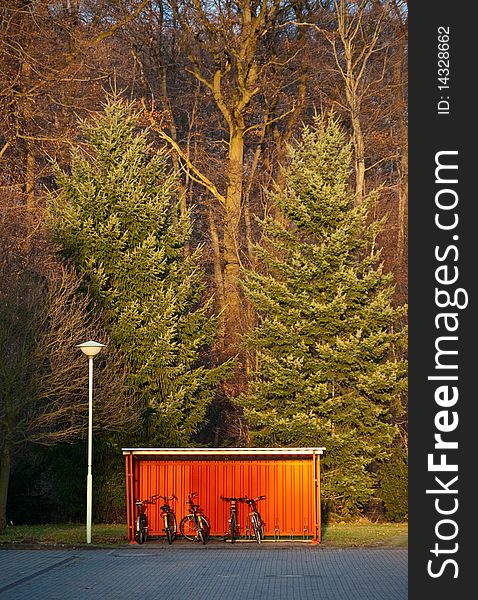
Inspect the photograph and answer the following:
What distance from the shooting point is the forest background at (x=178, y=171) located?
29.3 metres

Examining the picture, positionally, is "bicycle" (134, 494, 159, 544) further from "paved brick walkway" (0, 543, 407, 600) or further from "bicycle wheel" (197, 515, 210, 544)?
"bicycle wheel" (197, 515, 210, 544)

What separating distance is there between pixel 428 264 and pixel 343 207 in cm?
2677

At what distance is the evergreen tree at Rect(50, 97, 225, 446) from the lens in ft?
110

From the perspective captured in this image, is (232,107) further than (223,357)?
Yes

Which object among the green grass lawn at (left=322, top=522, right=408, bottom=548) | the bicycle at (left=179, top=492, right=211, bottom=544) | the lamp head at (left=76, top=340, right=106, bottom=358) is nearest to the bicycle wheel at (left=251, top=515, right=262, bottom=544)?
the bicycle at (left=179, top=492, right=211, bottom=544)

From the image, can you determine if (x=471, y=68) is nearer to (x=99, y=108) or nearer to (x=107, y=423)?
(x=107, y=423)

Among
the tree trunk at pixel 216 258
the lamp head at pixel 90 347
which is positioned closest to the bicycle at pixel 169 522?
the lamp head at pixel 90 347

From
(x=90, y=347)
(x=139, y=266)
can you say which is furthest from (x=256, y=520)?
(x=139, y=266)

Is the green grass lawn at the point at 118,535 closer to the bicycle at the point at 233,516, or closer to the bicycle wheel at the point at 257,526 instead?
the bicycle wheel at the point at 257,526

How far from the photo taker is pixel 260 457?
26.7 m

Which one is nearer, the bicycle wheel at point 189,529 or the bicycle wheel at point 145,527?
the bicycle wheel at point 145,527

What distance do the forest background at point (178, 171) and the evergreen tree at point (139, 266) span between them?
0.63 ft

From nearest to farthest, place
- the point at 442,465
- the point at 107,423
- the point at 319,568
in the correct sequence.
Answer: the point at 442,465 → the point at 319,568 → the point at 107,423


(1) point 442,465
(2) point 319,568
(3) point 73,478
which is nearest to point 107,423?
(3) point 73,478
